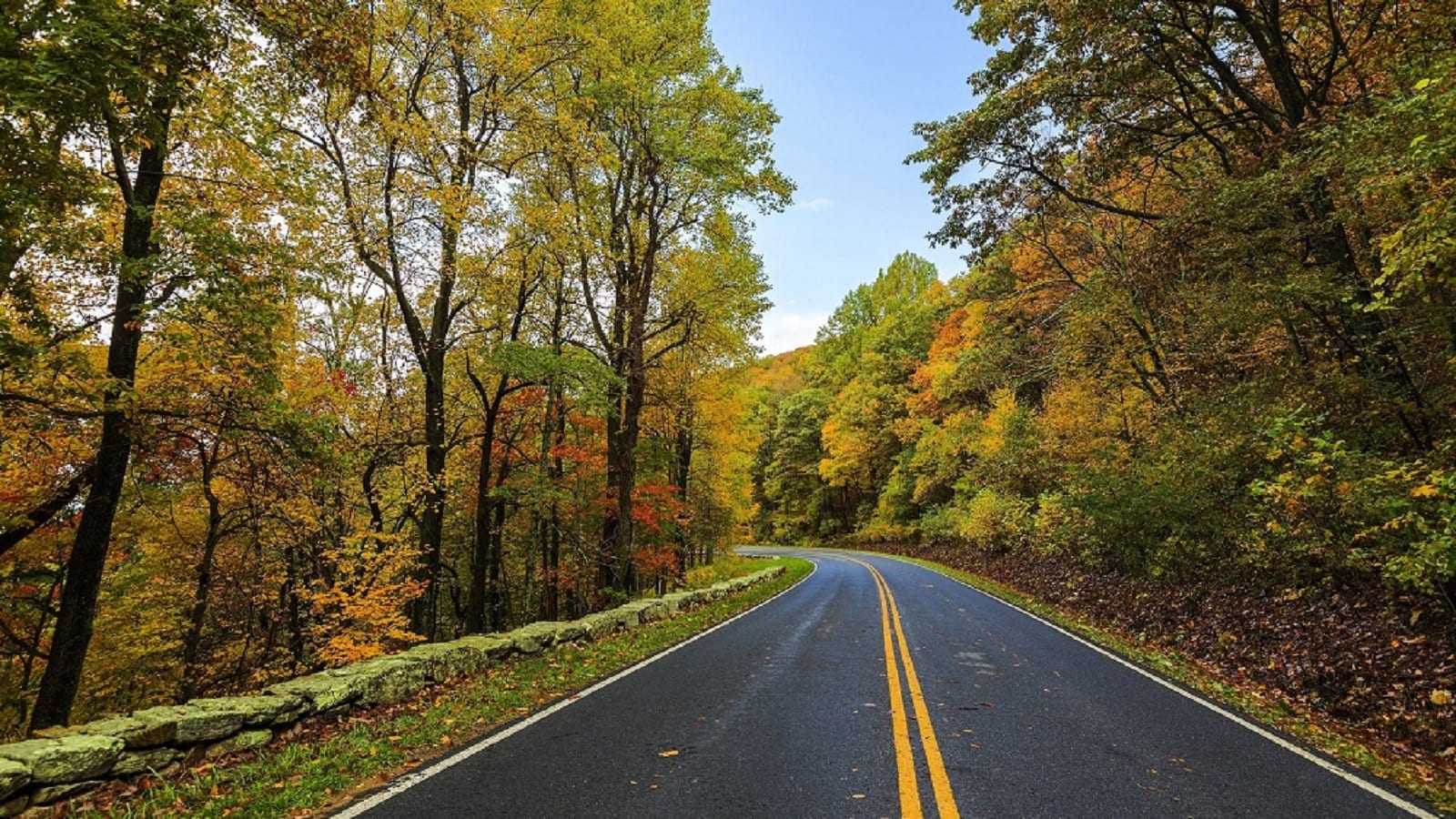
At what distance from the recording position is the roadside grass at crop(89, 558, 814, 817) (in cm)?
415

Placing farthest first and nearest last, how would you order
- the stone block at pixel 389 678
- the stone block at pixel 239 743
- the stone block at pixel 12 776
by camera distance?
1. the stone block at pixel 389 678
2. the stone block at pixel 239 743
3. the stone block at pixel 12 776

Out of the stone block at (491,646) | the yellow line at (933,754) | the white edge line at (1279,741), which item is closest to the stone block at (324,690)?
the stone block at (491,646)

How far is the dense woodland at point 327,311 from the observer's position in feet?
21.4

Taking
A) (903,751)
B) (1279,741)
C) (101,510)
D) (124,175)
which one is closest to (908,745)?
(903,751)

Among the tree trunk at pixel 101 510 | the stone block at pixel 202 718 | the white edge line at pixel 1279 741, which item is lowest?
the white edge line at pixel 1279 741

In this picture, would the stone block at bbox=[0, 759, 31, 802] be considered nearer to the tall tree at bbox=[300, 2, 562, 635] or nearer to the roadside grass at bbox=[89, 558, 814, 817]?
the roadside grass at bbox=[89, 558, 814, 817]

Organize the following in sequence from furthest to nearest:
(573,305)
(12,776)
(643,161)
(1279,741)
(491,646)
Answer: (573,305)
(643,161)
(491,646)
(1279,741)
(12,776)

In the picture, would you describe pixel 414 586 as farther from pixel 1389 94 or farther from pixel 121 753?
pixel 1389 94

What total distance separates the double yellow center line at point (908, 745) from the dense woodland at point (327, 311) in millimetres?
7484

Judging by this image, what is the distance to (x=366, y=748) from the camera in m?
5.15

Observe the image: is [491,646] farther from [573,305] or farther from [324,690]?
[573,305]

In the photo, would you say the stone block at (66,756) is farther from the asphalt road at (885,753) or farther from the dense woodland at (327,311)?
the dense woodland at (327,311)

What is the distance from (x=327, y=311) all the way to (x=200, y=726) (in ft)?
45.7

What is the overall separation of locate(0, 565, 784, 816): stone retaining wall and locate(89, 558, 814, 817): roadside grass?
0.16 m
